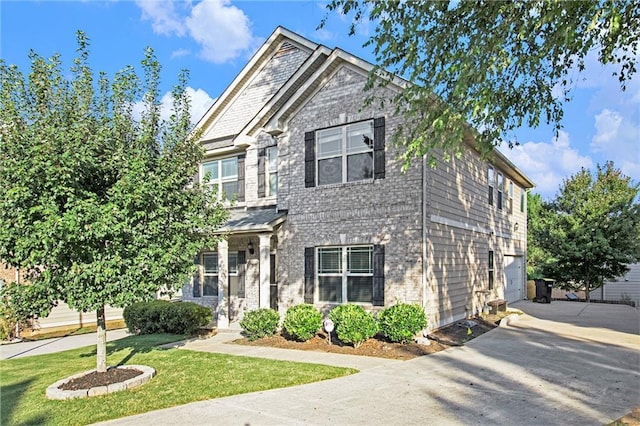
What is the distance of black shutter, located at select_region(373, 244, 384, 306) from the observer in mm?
11300

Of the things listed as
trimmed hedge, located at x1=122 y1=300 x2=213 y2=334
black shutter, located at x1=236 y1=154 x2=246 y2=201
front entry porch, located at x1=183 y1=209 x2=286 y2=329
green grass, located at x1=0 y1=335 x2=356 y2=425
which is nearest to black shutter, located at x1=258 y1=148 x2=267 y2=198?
front entry porch, located at x1=183 y1=209 x2=286 y2=329

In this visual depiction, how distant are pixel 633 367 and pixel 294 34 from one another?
1348 centimetres

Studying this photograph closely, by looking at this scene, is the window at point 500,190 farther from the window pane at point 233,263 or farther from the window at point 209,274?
the window at point 209,274

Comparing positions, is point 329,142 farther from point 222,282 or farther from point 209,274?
point 209,274

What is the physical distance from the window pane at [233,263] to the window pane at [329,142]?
15.8 ft

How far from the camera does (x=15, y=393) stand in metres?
A: 7.71

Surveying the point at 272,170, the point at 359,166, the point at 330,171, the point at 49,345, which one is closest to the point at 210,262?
the point at 272,170

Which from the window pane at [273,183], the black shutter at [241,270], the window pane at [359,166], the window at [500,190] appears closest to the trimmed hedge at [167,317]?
the black shutter at [241,270]

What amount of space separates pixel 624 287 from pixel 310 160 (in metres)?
20.3

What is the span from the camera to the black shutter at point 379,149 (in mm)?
11617

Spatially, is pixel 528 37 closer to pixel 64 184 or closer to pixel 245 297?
pixel 64 184

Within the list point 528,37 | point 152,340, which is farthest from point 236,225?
point 528,37

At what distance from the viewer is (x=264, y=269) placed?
13.0 m

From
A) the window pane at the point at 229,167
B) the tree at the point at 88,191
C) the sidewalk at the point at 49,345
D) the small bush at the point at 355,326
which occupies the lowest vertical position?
the sidewalk at the point at 49,345
